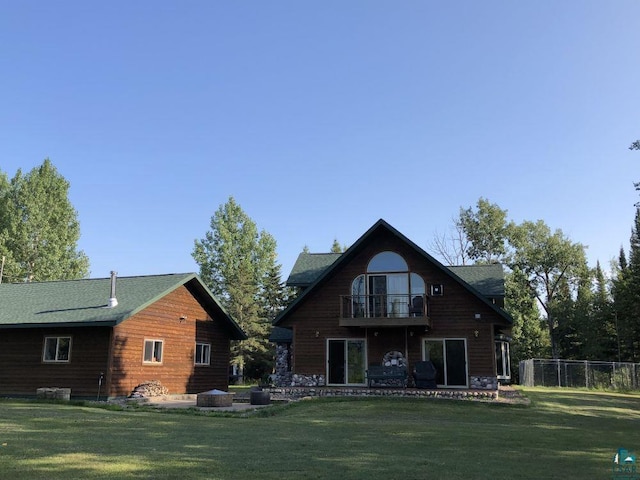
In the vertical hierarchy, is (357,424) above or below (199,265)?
below

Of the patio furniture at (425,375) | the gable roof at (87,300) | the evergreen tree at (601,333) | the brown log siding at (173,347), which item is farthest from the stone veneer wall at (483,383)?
the evergreen tree at (601,333)

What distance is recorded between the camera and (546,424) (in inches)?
498

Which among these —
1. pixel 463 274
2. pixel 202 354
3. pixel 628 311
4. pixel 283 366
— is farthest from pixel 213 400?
pixel 628 311

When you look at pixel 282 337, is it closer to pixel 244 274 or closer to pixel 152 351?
pixel 152 351

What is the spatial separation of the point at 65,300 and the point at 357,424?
1458 cm

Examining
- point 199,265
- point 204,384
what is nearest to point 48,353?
point 204,384

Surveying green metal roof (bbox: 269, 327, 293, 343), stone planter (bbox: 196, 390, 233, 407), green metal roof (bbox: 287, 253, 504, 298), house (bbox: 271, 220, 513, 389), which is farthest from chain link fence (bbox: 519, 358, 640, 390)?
stone planter (bbox: 196, 390, 233, 407)

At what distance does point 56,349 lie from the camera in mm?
19734

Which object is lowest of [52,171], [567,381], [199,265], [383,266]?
[567,381]

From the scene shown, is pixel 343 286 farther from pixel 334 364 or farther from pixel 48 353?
pixel 48 353

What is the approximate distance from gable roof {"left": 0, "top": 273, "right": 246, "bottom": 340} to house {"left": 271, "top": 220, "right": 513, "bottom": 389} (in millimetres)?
4402

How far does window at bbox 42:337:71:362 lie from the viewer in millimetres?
19578

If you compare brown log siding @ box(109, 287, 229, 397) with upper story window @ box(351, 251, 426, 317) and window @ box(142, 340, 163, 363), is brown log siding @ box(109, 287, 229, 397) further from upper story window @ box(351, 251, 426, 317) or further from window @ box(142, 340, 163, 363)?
upper story window @ box(351, 251, 426, 317)

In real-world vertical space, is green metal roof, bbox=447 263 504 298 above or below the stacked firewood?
above
